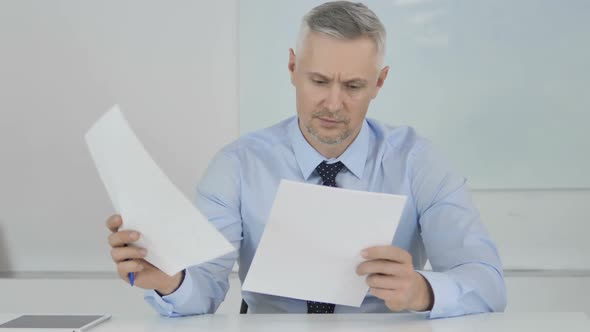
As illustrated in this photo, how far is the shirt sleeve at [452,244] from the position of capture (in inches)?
64.8

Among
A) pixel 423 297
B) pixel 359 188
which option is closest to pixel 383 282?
pixel 423 297

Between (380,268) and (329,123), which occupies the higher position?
(329,123)

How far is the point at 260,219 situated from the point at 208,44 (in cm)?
172

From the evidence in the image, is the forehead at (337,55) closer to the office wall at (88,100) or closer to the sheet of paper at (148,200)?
the sheet of paper at (148,200)

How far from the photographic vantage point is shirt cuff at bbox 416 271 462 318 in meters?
1.61

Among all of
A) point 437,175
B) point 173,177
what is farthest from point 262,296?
point 173,177

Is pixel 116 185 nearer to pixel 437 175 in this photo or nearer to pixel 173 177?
pixel 437 175

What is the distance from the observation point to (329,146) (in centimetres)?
203

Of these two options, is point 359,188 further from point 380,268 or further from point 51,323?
point 51,323

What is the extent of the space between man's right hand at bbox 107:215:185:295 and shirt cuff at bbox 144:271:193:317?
0.01m

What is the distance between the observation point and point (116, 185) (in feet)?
4.63

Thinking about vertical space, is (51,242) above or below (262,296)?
below

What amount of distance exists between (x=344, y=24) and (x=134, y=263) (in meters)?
0.80

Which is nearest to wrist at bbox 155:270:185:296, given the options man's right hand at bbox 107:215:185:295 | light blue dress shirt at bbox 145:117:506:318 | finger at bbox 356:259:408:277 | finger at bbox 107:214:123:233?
man's right hand at bbox 107:215:185:295
